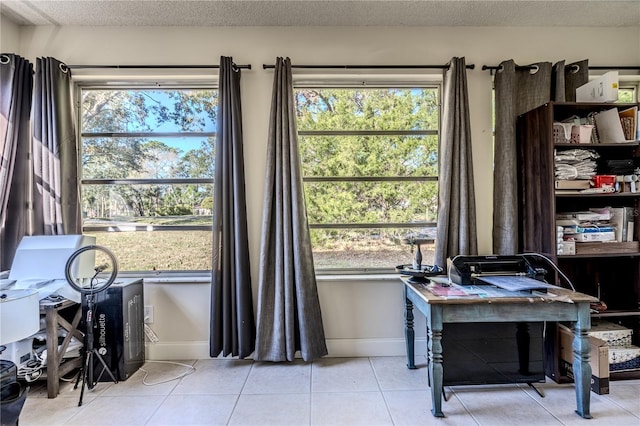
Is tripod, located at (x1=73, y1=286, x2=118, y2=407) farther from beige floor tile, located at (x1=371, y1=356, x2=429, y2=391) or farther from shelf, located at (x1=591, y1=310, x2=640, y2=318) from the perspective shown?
shelf, located at (x1=591, y1=310, x2=640, y2=318)

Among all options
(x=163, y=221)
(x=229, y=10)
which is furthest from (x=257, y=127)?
(x=163, y=221)

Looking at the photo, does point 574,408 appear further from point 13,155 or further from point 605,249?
point 13,155

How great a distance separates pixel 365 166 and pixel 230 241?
49.1 inches

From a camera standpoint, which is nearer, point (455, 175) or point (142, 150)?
point (455, 175)

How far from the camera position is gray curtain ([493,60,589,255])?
2.36 metres

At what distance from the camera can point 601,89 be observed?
2.23 meters

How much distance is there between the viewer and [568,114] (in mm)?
2367

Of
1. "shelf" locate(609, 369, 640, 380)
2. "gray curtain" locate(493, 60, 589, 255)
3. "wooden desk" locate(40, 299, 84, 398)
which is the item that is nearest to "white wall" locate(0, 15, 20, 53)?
"wooden desk" locate(40, 299, 84, 398)

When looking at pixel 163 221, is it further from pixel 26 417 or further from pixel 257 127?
pixel 26 417

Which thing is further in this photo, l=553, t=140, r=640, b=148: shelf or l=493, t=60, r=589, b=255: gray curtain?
l=493, t=60, r=589, b=255: gray curtain

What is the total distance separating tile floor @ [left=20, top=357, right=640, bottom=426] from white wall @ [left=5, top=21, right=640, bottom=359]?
0.30m

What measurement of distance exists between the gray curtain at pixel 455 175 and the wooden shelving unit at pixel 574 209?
0.40 metres

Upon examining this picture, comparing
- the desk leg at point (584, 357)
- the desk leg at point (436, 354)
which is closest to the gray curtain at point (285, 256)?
the desk leg at point (436, 354)

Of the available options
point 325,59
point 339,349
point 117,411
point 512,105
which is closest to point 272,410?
point 339,349
